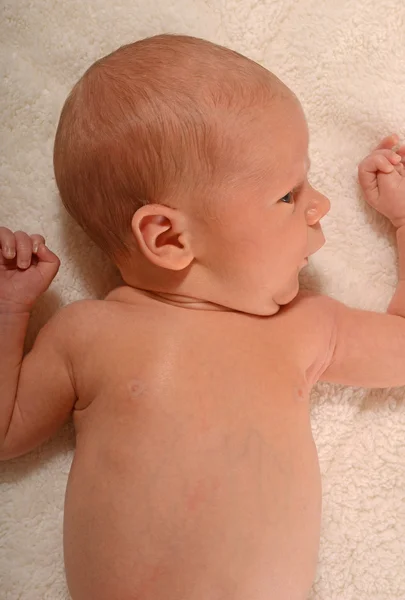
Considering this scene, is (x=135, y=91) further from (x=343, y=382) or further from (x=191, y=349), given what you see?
(x=343, y=382)

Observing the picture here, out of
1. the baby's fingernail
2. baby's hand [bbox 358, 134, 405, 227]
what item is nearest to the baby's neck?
the baby's fingernail

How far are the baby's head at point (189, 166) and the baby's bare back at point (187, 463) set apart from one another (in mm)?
91

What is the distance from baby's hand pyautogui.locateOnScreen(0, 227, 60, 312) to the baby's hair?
163mm

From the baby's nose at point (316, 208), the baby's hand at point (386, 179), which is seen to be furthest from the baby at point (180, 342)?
the baby's hand at point (386, 179)

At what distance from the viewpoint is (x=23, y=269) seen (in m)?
1.16

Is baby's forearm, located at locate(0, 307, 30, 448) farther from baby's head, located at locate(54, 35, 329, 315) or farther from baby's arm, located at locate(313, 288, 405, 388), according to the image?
baby's arm, located at locate(313, 288, 405, 388)

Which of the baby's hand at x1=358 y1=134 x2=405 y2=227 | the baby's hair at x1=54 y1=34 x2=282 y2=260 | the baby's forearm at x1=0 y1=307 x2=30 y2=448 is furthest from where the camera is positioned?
the baby's hand at x1=358 y1=134 x2=405 y2=227

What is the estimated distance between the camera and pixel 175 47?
3.38 feet

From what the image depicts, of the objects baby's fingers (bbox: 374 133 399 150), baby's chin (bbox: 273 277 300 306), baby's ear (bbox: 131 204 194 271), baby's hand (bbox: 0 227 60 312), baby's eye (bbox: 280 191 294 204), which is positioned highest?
baby's fingers (bbox: 374 133 399 150)

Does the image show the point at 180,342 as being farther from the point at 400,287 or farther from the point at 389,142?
the point at 389,142

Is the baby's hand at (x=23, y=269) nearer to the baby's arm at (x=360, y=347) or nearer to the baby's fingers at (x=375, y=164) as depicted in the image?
the baby's arm at (x=360, y=347)

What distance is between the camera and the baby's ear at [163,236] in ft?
3.35

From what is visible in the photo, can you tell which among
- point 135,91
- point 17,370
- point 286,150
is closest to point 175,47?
point 135,91

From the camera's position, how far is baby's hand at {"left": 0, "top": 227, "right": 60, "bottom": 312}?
3.76 ft
